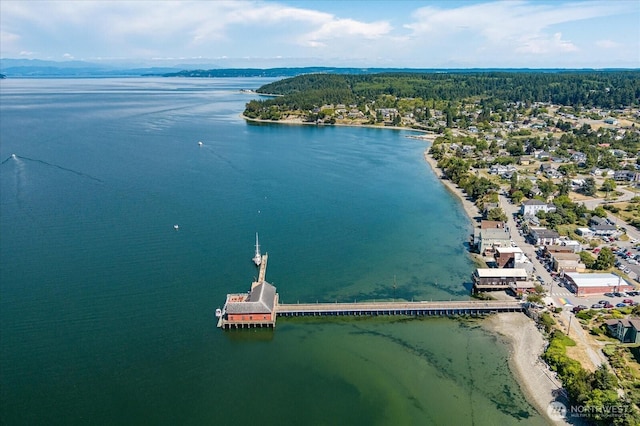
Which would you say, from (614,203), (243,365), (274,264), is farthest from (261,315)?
(614,203)

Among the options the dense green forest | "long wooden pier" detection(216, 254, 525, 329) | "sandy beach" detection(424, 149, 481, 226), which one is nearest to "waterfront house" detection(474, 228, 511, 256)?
"sandy beach" detection(424, 149, 481, 226)

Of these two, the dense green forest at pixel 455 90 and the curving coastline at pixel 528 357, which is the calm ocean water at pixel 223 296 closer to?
the curving coastline at pixel 528 357

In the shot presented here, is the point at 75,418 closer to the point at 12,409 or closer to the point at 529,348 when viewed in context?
the point at 12,409

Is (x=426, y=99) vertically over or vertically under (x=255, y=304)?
over

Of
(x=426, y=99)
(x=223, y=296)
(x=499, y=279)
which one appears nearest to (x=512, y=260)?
(x=499, y=279)

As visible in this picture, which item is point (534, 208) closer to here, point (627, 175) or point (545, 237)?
point (545, 237)
